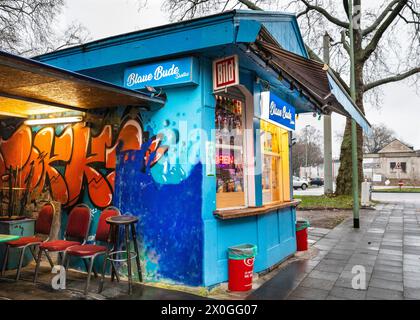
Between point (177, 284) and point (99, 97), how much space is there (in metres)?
2.88

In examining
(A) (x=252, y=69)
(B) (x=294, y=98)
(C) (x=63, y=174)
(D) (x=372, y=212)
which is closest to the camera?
(A) (x=252, y=69)

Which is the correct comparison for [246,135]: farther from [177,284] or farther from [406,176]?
[406,176]

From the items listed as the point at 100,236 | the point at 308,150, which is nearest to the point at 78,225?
the point at 100,236

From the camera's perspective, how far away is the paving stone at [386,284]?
16.0ft

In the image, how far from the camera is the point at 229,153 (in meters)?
5.24

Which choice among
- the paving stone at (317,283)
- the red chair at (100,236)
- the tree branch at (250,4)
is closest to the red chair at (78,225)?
the red chair at (100,236)

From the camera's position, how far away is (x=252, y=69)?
5367 millimetres

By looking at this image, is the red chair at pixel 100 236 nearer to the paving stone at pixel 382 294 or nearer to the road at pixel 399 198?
the paving stone at pixel 382 294

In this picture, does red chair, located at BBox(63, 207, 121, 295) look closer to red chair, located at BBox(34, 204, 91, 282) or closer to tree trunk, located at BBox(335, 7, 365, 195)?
red chair, located at BBox(34, 204, 91, 282)

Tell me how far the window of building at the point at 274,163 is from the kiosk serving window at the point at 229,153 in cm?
73

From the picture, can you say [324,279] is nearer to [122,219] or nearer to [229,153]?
[229,153]

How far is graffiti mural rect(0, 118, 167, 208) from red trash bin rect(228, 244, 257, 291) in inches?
71.0

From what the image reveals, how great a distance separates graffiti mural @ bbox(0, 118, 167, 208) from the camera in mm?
5324
